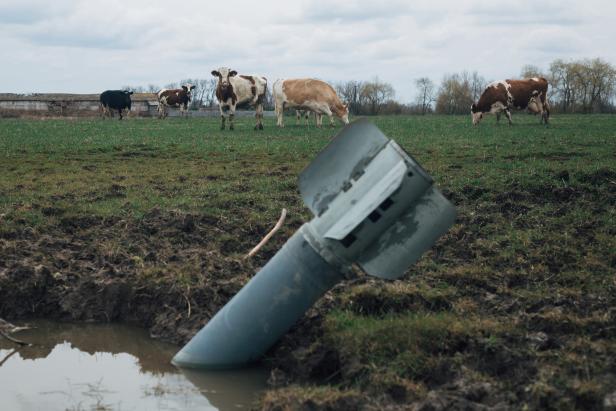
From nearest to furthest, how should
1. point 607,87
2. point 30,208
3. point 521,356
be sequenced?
1. point 521,356
2. point 30,208
3. point 607,87

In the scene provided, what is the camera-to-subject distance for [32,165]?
1429 centimetres

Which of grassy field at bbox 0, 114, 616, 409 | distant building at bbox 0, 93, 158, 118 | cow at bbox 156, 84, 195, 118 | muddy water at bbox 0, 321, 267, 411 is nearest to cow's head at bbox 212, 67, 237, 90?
grassy field at bbox 0, 114, 616, 409

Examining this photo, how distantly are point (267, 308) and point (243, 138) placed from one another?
15.6 metres

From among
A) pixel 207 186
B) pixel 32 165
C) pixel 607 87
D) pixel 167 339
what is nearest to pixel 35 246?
pixel 167 339

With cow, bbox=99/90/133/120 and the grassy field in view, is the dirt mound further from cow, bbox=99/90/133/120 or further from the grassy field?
cow, bbox=99/90/133/120

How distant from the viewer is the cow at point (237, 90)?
27.8 meters

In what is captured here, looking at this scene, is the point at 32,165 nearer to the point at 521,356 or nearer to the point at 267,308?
the point at 267,308

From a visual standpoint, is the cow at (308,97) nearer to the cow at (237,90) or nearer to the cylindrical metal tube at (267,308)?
the cow at (237,90)

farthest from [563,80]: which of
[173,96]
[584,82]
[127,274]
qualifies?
[127,274]

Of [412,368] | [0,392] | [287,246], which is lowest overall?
[0,392]

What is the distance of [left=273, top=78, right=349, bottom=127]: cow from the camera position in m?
28.3

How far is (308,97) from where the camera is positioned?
2834 cm

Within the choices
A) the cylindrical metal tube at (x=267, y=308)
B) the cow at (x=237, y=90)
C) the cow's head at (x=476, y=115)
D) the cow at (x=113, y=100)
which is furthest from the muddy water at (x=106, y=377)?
the cow at (x=113, y=100)

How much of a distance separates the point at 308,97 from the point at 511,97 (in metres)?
7.88
